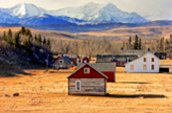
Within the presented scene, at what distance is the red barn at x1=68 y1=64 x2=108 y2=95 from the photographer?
5500cm

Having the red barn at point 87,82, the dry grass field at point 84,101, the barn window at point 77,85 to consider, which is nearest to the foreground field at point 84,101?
the dry grass field at point 84,101

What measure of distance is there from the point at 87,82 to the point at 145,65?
55.2 metres

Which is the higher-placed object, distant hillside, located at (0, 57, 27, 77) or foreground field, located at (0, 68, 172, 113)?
distant hillside, located at (0, 57, 27, 77)

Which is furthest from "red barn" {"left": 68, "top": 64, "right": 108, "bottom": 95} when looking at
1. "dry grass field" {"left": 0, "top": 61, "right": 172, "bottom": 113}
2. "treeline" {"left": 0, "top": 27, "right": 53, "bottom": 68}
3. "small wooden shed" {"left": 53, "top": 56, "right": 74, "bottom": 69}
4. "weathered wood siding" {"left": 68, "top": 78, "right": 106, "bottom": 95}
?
"small wooden shed" {"left": 53, "top": 56, "right": 74, "bottom": 69}

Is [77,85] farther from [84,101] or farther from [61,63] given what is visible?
[61,63]

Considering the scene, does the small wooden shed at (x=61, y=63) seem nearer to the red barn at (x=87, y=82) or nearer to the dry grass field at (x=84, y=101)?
the dry grass field at (x=84, y=101)

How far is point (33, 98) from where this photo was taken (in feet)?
168

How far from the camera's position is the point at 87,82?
181 feet

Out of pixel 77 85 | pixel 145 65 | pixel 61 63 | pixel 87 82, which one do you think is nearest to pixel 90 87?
pixel 87 82

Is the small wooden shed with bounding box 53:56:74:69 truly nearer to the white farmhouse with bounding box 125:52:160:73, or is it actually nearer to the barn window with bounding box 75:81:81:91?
the white farmhouse with bounding box 125:52:160:73

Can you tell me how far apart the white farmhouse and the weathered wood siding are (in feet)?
176

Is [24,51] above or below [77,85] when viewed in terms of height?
above

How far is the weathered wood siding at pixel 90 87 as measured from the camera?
54.9m

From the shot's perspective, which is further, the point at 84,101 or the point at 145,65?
the point at 145,65
